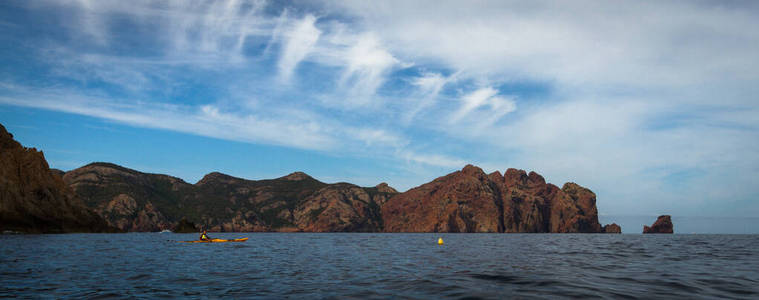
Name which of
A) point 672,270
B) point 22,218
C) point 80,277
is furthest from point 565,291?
point 22,218

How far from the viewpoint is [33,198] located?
140 meters

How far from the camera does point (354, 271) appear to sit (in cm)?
3186

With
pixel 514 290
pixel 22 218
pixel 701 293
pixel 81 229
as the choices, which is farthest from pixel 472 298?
pixel 81 229

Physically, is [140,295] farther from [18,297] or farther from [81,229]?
[81,229]

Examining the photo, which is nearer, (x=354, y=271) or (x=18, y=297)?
(x=18, y=297)

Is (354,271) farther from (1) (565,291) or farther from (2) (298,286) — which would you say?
(1) (565,291)

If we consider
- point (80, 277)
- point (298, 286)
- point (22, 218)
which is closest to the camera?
point (298, 286)

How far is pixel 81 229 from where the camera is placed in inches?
6073

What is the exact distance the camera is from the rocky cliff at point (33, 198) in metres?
128

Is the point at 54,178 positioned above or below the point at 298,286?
above

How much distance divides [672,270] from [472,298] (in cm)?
2264

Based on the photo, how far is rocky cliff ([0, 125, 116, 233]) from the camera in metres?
128

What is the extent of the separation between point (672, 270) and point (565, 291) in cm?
1738

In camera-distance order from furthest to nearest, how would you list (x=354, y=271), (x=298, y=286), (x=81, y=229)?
(x=81, y=229) < (x=354, y=271) < (x=298, y=286)
